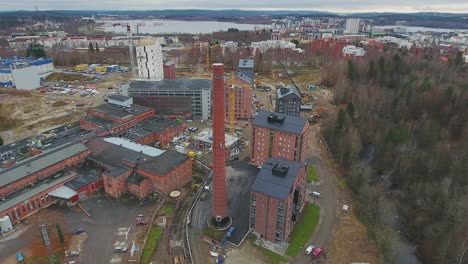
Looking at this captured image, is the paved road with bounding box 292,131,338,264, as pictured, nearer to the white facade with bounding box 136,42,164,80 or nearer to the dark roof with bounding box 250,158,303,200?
the dark roof with bounding box 250,158,303,200

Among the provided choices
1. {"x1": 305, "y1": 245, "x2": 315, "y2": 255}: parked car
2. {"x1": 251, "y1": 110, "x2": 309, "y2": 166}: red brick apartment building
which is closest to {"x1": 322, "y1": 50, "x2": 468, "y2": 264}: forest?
{"x1": 305, "y1": 245, "x2": 315, "y2": 255}: parked car

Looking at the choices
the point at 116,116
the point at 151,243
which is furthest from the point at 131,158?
the point at 116,116

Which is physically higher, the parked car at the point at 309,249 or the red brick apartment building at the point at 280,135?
the red brick apartment building at the point at 280,135

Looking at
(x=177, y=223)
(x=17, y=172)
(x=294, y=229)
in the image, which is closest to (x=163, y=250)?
(x=177, y=223)

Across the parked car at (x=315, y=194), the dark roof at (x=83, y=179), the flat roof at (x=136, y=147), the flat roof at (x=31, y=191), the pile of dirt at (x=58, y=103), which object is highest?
the flat roof at (x=136, y=147)

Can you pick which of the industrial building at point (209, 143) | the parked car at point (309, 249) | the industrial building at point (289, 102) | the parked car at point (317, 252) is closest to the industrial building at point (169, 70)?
the industrial building at point (209, 143)

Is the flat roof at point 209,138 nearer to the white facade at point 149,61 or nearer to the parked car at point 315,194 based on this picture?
the parked car at point 315,194
